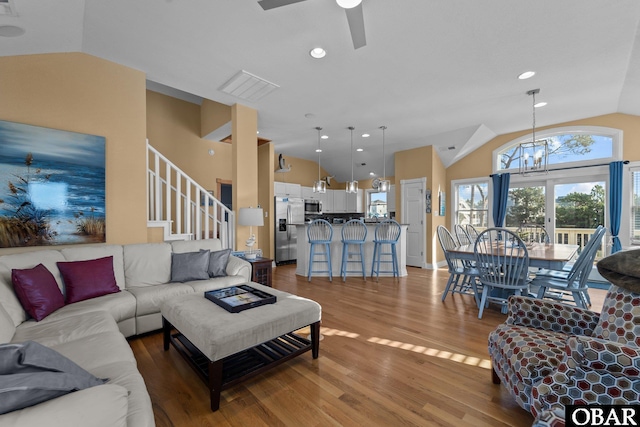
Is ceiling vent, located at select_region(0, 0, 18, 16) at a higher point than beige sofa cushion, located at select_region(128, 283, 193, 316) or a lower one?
higher

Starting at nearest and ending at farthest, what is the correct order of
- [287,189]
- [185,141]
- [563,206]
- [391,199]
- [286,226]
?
[563,206] < [185,141] < [286,226] < [287,189] < [391,199]

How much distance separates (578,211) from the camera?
501 cm

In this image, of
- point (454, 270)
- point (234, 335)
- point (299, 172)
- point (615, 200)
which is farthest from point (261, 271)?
point (615, 200)

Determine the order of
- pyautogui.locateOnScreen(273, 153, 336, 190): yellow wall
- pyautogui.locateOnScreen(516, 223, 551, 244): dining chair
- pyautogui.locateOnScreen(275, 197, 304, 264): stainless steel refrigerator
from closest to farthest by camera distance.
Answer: pyautogui.locateOnScreen(516, 223, 551, 244): dining chair < pyautogui.locateOnScreen(275, 197, 304, 264): stainless steel refrigerator < pyautogui.locateOnScreen(273, 153, 336, 190): yellow wall

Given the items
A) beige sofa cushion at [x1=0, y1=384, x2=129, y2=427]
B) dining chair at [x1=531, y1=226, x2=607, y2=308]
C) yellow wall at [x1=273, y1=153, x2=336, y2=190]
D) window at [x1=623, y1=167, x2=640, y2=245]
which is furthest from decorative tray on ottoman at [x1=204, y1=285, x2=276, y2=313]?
window at [x1=623, y1=167, x2=640, y2=245]

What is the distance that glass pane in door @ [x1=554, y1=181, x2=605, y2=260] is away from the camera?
4.82m

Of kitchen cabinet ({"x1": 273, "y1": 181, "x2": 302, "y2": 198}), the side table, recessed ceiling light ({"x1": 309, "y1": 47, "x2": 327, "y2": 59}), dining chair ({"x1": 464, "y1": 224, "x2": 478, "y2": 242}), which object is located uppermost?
recessed ceiling light ({"x1": 309, "y1": 47, "x2": 327, "y2": 59})

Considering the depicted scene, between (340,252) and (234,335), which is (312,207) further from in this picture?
(234,335)

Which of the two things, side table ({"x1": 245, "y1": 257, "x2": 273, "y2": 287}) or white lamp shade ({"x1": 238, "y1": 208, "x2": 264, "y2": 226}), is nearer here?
side table ({"x1": 245, "y1": 257, "x2": 273, "y2": 287})

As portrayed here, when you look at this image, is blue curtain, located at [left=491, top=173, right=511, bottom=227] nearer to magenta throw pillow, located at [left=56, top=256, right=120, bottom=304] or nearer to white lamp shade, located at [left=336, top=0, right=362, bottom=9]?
white lamp shade, located at [left=336, top=0, right=362, bottom=9]

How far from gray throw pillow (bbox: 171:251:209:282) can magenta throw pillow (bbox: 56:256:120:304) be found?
0.56 meters

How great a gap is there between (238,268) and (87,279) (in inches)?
55.2

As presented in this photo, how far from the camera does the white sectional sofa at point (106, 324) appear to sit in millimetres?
869

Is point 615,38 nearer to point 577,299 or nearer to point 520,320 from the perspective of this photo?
point 577,299
